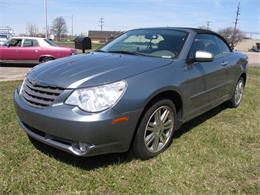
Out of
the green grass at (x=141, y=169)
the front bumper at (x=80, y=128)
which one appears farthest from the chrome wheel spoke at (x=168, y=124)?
the front bumper at (x=80, y=128)

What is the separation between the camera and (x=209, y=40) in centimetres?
465

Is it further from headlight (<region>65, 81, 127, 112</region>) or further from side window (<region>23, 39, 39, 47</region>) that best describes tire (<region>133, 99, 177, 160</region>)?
side window (<region>23, 39, 39, 47</region>)

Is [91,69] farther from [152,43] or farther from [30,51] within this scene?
[30,51]

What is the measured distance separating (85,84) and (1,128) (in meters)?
1.95

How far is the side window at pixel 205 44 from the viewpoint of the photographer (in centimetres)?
401

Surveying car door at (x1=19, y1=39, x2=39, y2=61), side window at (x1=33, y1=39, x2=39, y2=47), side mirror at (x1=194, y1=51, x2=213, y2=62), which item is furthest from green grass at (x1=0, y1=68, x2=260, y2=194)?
side window at (x1=33, y1=39, x2=39, y2=47)

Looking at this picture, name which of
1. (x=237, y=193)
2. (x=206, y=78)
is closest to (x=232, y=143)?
(x=206, y=78)

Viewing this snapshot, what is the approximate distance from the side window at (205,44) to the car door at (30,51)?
9.01m

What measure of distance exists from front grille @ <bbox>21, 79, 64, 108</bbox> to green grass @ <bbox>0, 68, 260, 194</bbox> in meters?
0.67

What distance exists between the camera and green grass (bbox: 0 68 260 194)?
2.74 m

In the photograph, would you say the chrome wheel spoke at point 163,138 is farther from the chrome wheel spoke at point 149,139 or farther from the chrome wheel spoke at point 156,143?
the chrome wheel spoke at point 149,139

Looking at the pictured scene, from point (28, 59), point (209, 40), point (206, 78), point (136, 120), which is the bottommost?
point (28, 59)

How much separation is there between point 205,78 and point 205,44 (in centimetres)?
73

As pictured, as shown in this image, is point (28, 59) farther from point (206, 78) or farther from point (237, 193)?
point (237, 193)
